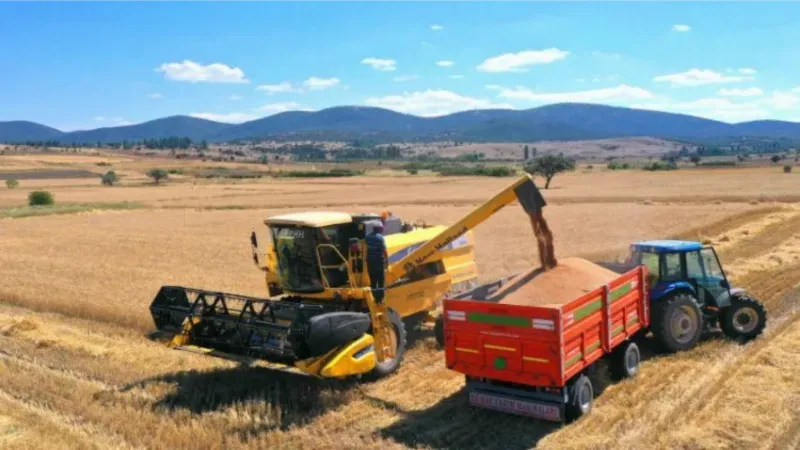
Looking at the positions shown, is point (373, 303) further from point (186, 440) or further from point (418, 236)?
point (186, 440)

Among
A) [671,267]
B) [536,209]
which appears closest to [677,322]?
[671,267]

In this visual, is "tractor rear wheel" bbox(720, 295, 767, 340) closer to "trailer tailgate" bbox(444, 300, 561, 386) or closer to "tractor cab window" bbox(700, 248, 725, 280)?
"tractor cab window" bbox(700, 248, 725, 280)

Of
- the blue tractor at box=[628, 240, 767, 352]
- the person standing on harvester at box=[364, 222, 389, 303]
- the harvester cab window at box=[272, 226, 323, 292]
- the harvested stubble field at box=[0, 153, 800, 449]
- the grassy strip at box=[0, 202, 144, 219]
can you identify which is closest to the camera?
the harvested stubble field at box=[0, 153, 800, 449]

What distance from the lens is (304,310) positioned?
992 cm

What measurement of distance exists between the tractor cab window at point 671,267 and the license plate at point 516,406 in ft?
14.5

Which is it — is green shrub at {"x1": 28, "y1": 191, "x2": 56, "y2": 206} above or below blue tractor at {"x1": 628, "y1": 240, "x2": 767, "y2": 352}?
below

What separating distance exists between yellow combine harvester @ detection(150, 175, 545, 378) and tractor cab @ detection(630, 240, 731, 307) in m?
3.27

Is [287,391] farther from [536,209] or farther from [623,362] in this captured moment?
[623,362]

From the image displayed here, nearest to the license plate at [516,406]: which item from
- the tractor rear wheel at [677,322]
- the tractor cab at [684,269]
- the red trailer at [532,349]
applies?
the red trailer at [532,349]

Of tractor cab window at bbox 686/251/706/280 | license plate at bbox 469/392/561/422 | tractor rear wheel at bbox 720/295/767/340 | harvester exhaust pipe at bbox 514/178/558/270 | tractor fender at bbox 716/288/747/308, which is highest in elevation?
harvester exhaust pipe at bbox 514/178/558/270

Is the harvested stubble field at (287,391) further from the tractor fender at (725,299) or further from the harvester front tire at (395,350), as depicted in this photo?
the tractor fender at (725,299)

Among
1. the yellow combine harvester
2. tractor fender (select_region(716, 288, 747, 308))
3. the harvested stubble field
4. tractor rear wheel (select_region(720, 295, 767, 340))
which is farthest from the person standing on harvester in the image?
tractor rear wheel (select_region(720, 295, 767, 340))

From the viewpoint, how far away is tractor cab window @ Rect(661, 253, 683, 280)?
11641 mm

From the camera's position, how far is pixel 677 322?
36.7 feet
